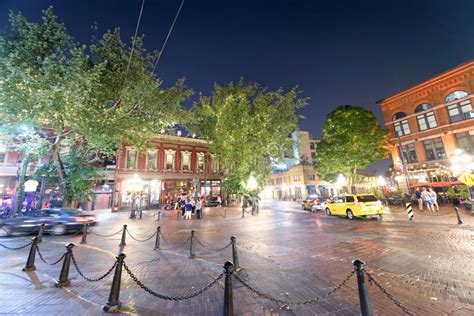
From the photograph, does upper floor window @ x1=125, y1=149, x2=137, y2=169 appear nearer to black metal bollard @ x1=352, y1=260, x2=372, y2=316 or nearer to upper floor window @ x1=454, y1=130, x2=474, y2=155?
black metal bollard @ x1=352, y1=260, x2=372, y2=316

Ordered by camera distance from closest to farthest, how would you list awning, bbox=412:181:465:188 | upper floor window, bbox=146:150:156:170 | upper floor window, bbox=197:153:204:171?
awning, bbox=412:181:465:188 → upper floor window, bbox=146:150:156:170 → upper floor window, bbox=197:153:204:171

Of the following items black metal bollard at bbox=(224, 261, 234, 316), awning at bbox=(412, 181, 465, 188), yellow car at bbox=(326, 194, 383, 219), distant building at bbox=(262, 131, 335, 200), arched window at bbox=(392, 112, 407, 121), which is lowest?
black metal bollard at bbox=(224, 261, 234, 316)

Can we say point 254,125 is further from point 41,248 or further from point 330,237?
point 41,248

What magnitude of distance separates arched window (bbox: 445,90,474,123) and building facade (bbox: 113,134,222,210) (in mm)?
29961

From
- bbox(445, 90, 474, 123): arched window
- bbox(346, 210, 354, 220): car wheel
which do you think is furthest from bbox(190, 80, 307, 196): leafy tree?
bbox(445, 90, 474, 123): arched window

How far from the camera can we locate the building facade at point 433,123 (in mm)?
22031

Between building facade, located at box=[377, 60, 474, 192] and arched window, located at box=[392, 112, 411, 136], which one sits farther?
arched window, located at box=[392, 112, 411, 136]

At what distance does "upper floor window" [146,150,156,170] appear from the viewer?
1168 inches

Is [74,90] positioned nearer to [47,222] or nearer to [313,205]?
[47,222]

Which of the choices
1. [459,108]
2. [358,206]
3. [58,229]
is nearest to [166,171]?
[58,229]

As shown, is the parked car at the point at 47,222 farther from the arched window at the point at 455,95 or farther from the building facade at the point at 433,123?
the arched window at the point at 455,95

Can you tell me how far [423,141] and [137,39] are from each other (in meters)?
32.1

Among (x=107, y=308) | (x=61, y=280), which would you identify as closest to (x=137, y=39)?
(x=61, y=280)

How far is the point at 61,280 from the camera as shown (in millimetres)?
5016
